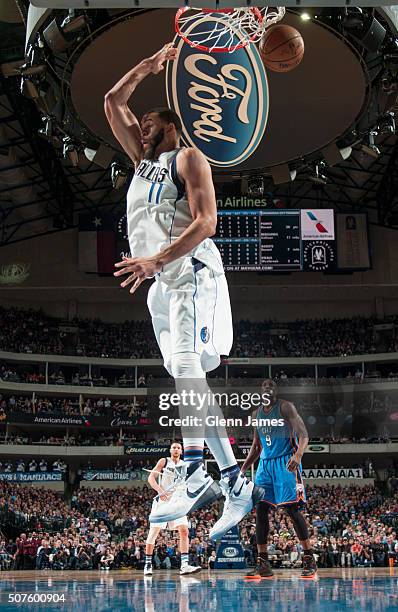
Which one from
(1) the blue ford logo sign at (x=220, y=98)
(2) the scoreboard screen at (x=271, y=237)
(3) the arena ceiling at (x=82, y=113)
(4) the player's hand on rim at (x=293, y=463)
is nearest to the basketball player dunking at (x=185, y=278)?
(4) the player's hand on rim at (x=293, y=463)

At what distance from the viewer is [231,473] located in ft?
15.4

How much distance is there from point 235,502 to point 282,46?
5.84 meters

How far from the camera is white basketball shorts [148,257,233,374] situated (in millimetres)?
4387

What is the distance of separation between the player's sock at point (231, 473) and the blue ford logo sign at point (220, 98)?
594cm

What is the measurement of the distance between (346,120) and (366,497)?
667 inches

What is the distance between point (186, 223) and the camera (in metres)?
4.45

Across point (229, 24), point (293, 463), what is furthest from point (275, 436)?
point (229, 24)

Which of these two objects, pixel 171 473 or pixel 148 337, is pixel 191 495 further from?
pixel 148 337

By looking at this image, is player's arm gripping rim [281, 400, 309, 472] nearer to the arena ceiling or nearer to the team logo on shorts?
the team logo on shorts

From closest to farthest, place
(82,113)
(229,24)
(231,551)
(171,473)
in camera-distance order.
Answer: (229,24) → (171,473) → (82,113) → (231,551)

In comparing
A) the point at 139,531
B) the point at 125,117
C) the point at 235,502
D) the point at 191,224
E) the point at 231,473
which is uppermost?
the point at 125,117

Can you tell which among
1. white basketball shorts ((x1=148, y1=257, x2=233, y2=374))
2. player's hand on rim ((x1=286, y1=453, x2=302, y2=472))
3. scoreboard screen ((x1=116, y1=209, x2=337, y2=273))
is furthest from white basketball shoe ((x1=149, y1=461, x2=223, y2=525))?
scoreboard screen ((x1=116, y1=209, x2=337, y2=273))

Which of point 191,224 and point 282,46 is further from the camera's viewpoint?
point 282,46

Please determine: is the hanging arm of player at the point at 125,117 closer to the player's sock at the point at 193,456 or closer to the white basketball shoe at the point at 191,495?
the player's sock at the point at 193,456
